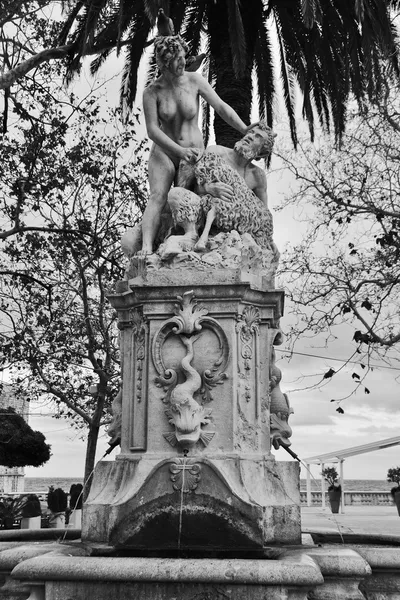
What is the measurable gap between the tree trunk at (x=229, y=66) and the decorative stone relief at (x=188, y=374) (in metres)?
6.81

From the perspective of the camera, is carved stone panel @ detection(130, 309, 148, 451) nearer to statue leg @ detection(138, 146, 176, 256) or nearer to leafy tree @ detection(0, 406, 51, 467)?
statue leg @ detection(138, 146, 176, 256)

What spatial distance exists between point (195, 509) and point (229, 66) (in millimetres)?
9218

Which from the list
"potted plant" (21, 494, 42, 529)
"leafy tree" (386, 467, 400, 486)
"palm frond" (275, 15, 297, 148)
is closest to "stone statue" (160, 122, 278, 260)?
"palm frond" (275, 15, 297, 148)

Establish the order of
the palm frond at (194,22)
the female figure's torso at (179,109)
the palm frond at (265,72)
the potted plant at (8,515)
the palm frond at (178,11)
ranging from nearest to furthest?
the female figure's torso at (179,109)
the palm frond at (178,11)
the palm frond at (194,22)
the palm frond at (265,72)
the potted plant at (8,515)

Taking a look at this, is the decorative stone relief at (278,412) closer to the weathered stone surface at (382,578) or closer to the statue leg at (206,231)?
the statue leg at (206,231)

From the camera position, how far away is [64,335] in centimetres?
1523

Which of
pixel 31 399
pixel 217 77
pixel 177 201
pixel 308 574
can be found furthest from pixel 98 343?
pixel 308 574

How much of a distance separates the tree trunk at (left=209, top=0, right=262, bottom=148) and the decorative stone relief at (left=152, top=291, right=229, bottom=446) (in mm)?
6810

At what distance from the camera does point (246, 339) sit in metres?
5.65

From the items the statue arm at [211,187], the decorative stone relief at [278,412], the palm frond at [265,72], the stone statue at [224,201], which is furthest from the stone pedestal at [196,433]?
the palm frond at [265,72]

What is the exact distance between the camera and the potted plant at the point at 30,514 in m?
14.4

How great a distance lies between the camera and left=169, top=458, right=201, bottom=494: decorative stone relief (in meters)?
5.11

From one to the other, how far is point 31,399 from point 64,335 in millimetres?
2514

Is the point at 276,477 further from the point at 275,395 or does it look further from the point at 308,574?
the point at 308,574
